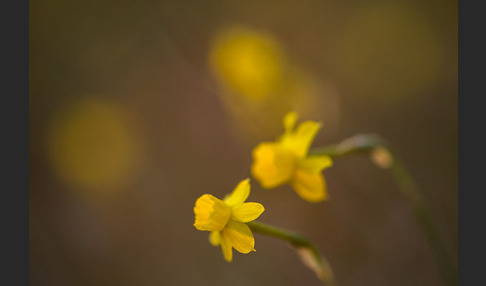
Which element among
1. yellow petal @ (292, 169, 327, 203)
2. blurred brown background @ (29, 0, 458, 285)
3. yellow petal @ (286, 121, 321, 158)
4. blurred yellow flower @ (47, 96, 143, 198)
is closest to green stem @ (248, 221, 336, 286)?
yellow petal @ (292, 169, 327, 203)

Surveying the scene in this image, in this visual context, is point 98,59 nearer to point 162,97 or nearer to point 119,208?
point 162,97

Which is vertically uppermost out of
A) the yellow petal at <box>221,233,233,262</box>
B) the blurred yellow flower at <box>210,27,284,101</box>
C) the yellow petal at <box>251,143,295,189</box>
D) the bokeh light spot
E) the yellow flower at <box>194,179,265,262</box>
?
the blurred yellow flower at <box>210,27,284,101</box>

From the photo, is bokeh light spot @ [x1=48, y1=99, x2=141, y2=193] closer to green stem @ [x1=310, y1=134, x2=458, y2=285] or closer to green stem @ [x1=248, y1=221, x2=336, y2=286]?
green stem @ [x1=310, y1=134, x2=458, y2=285]

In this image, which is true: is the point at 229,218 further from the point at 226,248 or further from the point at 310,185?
the point at 310,185

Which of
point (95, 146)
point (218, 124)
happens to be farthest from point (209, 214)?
point (95, 146)

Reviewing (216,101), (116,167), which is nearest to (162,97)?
(216,101)

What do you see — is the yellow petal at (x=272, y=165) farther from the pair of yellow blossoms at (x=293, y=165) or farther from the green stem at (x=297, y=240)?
the green stem at (x=297, y=240)
